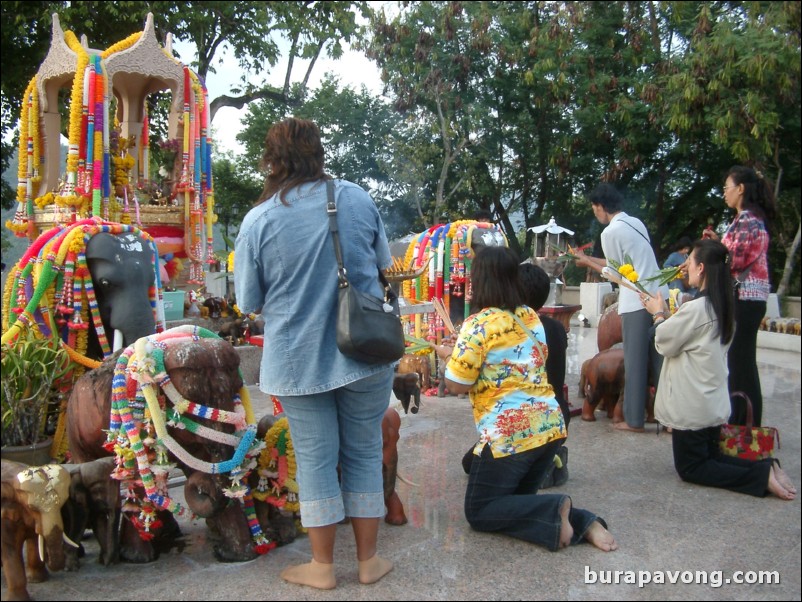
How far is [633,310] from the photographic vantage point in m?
5.25

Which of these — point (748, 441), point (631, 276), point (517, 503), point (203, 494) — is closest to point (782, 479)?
point (748, 441)

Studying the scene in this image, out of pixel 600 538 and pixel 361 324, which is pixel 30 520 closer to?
pixel 361 324

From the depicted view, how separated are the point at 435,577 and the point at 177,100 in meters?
7.00

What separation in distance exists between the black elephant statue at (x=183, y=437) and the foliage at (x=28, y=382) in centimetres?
73

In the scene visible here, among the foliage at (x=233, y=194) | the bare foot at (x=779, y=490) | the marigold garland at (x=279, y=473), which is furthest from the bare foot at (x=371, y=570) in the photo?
the foliage at (x=233, y=194)

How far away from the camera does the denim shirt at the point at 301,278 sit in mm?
2750

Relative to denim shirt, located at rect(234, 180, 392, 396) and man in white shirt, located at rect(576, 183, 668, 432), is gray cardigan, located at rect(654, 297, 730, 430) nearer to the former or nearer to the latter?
man in white shirt, located at rect(576, 183, 668, 432)

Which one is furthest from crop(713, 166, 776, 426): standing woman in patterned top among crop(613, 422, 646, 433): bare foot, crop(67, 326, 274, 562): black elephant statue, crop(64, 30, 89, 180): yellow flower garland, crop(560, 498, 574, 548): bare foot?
crop(64, 30, 89, 180): yellow flower garland

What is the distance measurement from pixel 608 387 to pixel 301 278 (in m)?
3.59

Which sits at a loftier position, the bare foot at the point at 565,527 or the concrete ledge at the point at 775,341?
the concrete ledge at the point at 775,341

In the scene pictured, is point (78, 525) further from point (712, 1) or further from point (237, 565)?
point (712, 1)

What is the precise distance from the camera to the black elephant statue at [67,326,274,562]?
9.27 feet

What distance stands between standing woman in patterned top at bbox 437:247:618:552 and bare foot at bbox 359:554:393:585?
615 millimetres

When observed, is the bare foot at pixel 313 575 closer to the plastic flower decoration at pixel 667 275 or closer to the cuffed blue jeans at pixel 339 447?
the cuffed blue jeans at pixel 339 447
